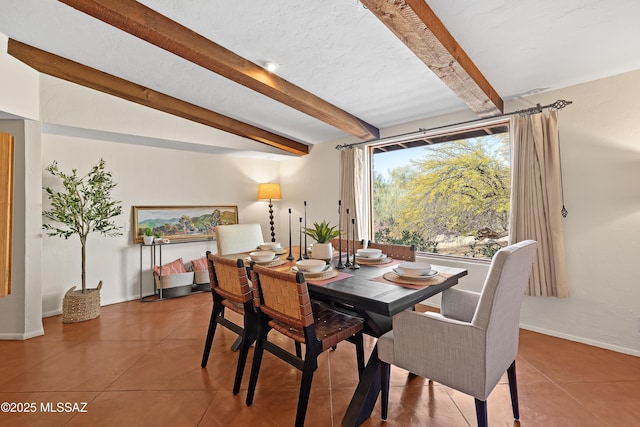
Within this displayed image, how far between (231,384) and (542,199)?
301 centimetres

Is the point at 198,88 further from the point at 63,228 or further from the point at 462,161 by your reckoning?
the point at 462,161

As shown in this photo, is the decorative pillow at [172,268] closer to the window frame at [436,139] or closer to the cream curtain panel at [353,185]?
the cream curtain panel at [353,185]

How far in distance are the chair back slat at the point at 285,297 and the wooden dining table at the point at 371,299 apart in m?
0.22

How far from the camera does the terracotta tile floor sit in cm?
168

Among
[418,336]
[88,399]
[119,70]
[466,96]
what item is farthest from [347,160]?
[88,399]

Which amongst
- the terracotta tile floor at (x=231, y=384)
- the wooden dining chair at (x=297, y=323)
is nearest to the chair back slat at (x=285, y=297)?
the wooden dining chair at (x=297, y=323)

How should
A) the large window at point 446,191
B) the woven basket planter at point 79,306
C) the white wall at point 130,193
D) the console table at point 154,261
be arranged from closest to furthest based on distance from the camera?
the woven basket planter at point 79,306
the large window at point 446,191
the white wall at point 130,193
the console table at point 154,261

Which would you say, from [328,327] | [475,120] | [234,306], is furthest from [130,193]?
[475,120]

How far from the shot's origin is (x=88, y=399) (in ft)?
6.11

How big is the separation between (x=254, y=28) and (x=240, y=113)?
180cm

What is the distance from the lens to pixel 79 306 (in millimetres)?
3094

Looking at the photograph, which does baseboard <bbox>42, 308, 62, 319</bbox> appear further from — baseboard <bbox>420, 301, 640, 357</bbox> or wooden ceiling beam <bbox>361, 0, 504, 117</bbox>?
baseboard <bbox>420, 301, 640, 357</bbox>

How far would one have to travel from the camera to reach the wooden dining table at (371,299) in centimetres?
147

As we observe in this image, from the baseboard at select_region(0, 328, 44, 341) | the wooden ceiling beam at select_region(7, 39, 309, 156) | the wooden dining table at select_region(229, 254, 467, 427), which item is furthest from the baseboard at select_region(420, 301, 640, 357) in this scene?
the baseboard at select_region(0, 328, 44, 341)
